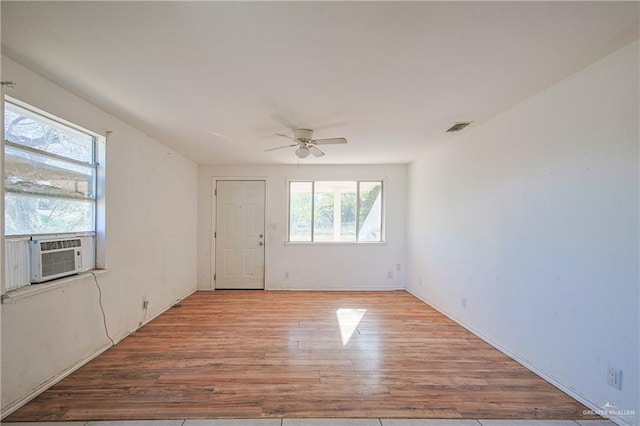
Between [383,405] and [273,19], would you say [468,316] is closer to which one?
[383,405]

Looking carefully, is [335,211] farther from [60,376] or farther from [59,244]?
[60,376]

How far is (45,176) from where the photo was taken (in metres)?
2.13

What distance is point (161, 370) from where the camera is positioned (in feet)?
7.61

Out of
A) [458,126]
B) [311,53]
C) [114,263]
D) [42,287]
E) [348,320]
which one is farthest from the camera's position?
[348,320]

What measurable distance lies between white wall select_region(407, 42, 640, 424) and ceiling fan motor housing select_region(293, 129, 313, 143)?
184 centimetres

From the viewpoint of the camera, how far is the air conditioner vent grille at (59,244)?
2.05m

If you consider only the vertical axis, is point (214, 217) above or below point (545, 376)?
above

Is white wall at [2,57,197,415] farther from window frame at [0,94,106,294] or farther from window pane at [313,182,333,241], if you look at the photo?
window pane at [313,182,333,241]

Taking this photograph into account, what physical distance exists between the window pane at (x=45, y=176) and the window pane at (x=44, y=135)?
0.27ft

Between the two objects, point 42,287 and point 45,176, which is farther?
point 45,176

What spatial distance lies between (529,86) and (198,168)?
4.84 metres

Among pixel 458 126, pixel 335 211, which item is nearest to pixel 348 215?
pixel 335 211

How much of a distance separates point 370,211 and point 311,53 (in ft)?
12.4

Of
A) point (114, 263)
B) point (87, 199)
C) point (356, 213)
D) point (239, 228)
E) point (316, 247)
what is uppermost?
point (87, 199)
